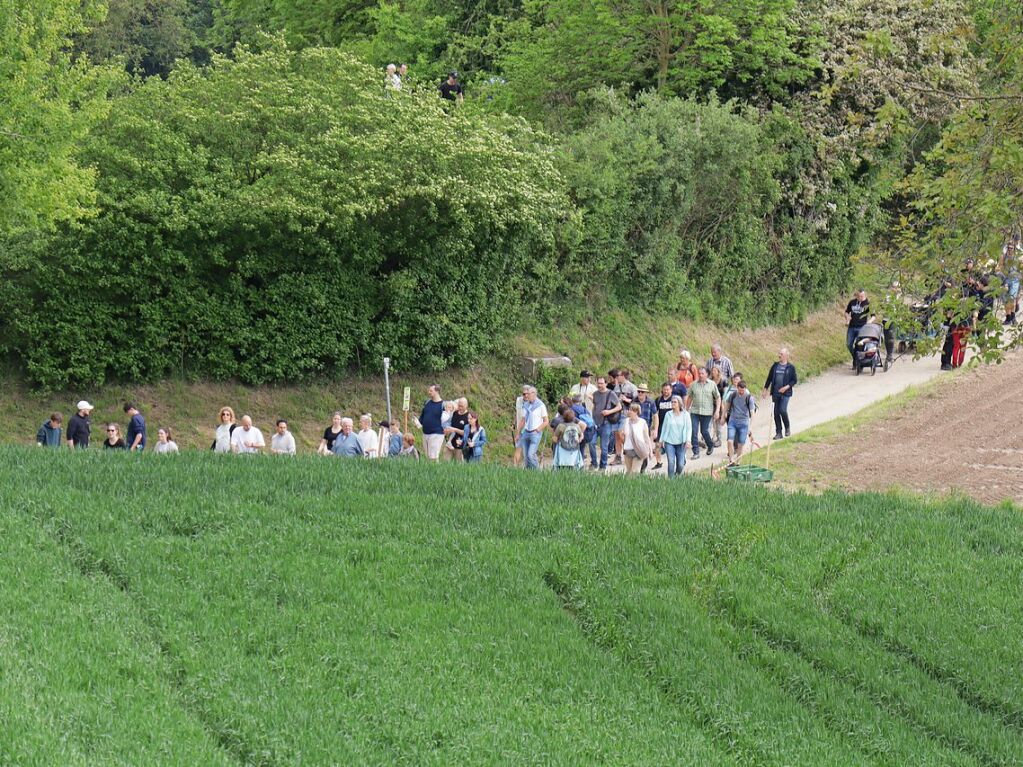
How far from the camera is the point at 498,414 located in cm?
2889

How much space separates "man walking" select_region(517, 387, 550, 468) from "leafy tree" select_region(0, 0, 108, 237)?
7.36 meters

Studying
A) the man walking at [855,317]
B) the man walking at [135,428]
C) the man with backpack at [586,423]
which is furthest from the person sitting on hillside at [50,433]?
the man walking at [855,317]

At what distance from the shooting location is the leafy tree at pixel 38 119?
2059 centimetres

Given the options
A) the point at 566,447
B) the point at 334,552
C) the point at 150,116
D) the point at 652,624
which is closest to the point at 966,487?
the point at 566,447

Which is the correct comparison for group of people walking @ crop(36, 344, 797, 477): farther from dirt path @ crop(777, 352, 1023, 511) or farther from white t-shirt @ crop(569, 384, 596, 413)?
dirt path @ crop(777, 352, 1023, 511)

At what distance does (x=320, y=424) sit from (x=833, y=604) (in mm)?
14220

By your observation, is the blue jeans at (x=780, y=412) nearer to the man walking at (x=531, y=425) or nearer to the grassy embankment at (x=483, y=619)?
the man walking at (x=531, y=425)

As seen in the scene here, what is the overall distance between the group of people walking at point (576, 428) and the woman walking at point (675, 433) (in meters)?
0.02

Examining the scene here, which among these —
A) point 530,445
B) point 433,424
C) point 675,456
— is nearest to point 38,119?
point 433,424

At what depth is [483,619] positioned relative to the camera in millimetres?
13172

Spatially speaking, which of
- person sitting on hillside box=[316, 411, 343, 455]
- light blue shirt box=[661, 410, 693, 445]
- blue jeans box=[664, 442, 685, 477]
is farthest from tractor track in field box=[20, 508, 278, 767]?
blue jeans box=[664, 442, 685, 477]

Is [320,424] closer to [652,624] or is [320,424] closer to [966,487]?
[966,487]

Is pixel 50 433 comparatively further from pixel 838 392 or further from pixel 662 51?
pixel 662 51

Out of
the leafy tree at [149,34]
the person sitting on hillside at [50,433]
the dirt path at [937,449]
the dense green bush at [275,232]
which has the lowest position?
the dirt path at [937,449]
